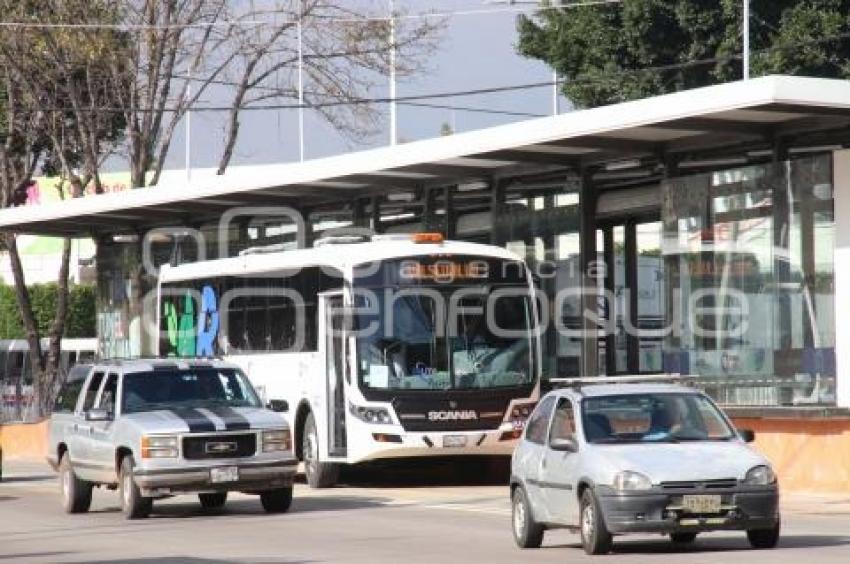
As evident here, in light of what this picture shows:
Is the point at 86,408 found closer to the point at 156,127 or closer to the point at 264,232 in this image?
the point at 264,232

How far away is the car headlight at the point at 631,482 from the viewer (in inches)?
684

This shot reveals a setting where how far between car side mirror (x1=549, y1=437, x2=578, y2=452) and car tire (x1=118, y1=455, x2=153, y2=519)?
7.67 metres

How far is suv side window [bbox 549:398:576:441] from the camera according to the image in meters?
18.8

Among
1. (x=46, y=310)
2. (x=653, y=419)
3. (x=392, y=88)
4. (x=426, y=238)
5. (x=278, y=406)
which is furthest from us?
(x=46, y=310)

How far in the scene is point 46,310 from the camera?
10044 centimetres

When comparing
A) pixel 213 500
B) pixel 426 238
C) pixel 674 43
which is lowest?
pixel 213 500

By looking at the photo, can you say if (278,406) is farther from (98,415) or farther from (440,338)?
(440,338)

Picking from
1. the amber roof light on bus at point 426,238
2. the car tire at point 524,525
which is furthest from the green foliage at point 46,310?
the car tire at point 524,525

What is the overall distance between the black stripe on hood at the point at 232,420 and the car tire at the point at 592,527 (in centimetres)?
754

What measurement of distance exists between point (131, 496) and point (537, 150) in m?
10.4

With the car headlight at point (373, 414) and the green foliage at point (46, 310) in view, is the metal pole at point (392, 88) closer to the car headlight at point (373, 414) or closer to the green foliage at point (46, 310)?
the car headlight at point (373, 414)

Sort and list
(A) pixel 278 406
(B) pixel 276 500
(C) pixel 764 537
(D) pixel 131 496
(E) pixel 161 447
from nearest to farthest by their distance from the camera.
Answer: (C) pixel 764 537 < (E) pixel 161 447 < (D) pixel 131 496 < (B) pixel 276 500 < (A) pixel 278 406

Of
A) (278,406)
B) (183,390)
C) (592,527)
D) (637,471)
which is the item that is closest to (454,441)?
(278,406)

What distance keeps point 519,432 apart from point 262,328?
5495mm
